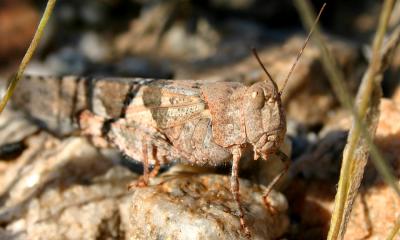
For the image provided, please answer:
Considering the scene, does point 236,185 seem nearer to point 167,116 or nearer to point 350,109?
point 167,116

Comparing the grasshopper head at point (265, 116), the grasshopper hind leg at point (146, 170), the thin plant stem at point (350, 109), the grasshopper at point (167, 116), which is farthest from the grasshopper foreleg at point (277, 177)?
the grasshopper hind leg at point (146, 170)

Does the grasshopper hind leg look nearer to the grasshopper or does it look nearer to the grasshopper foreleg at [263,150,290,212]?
the grasshopper

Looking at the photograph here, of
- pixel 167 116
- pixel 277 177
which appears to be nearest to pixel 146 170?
pixel 167 116

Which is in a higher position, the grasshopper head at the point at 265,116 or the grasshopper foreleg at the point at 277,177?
the grasshopper head at the point at 265,116

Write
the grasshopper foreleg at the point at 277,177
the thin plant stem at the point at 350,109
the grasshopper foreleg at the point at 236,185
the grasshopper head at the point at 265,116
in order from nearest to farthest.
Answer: the thin plant stem at the point at 350,109, the grasshopper foreleg at the point at 236,185, the grasshopper head at the point at 265,116, the grasshopper foreleg at the point at 277,177

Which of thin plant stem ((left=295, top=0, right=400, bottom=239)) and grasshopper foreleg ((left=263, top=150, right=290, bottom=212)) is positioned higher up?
thin plant stem ((left=295, top=0, right=400, bottom=239))

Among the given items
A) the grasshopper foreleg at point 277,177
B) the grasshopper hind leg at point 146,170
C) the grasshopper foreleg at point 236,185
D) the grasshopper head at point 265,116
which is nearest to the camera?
the grasshopper foreleg at point 236,185

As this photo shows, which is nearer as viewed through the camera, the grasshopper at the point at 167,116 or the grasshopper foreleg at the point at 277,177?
the grasshopper at the point at 167,116

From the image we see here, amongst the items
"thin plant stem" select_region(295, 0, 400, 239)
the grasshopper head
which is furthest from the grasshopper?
"thin plant stem" select_region(295, 0, 400, 239)

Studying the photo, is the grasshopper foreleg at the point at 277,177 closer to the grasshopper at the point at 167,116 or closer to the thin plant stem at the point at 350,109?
the grasshopper at the point at 167,116

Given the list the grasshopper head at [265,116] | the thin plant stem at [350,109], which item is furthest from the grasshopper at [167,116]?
the thin plant stem at [350,109]
